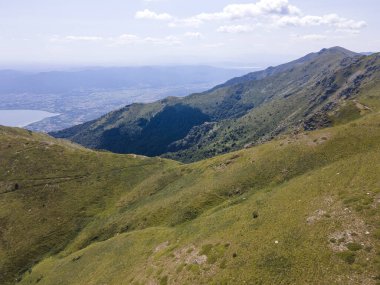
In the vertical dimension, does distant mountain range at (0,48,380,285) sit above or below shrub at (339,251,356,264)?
below

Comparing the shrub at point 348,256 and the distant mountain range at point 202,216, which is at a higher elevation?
the shrub at point 348,256

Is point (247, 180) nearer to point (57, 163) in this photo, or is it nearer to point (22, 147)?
point (57, 163)

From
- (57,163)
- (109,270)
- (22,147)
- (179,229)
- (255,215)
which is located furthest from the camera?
(22,147)

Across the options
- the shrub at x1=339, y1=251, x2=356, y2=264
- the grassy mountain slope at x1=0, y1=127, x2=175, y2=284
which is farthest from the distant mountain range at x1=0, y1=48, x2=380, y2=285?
the grassy mountain slope at x1=0, y1=127, x2=175, y2=284

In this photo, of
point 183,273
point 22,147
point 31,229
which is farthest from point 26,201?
point 183,273

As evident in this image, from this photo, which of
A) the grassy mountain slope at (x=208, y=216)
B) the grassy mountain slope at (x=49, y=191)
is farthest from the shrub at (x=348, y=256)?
the grassy mountain slope at (x=49, y=191)

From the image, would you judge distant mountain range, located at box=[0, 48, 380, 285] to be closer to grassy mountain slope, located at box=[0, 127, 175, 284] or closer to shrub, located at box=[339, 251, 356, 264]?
shrub, located at box=[339, 251, 356, 264]

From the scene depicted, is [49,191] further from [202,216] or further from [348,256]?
[348,256]

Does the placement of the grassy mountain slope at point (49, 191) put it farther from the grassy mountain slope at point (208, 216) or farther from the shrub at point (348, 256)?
the shrub at point (348, 256)
